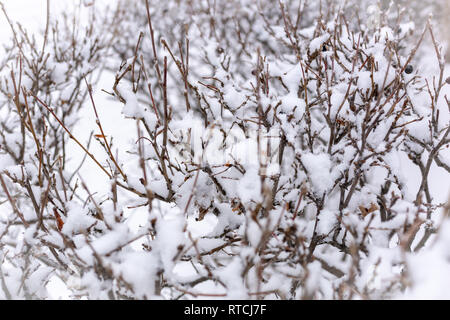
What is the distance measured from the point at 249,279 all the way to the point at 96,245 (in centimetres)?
67

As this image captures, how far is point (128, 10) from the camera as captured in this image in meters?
6.91

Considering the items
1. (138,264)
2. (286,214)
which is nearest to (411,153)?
(286,214)

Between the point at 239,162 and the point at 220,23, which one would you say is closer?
the point at 239,162

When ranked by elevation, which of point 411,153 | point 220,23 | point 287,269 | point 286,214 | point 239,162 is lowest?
point 287,269

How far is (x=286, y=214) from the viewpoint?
1906 mm
